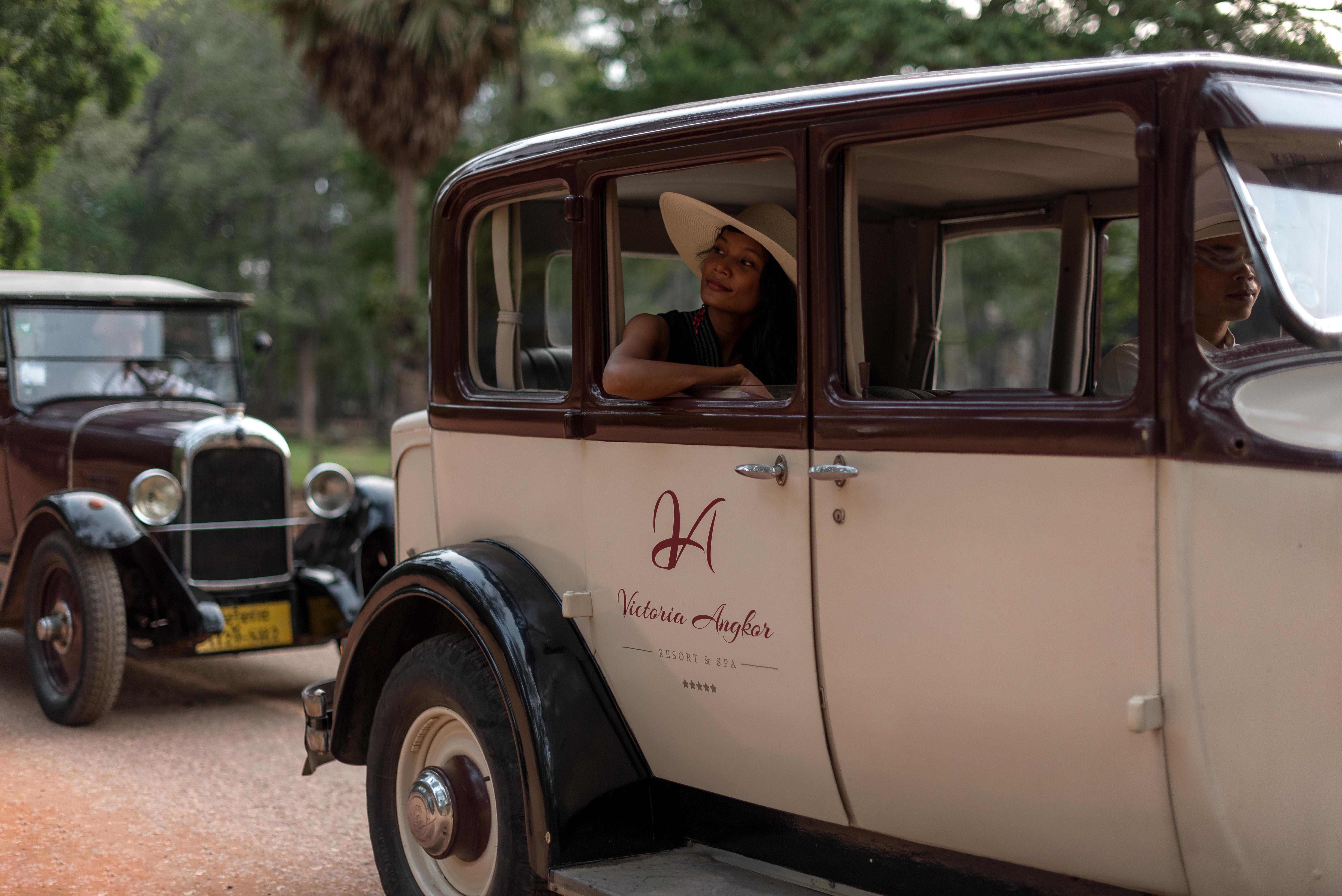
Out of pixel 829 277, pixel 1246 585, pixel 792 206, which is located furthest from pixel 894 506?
pixel 792 206

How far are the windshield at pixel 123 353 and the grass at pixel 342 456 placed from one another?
9.30 m

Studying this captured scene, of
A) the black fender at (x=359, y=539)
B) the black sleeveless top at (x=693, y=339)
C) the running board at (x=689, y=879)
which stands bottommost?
the running board at (x=689, y=879)

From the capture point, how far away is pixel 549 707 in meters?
3.01

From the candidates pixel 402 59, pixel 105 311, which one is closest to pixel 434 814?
pixel 105 311

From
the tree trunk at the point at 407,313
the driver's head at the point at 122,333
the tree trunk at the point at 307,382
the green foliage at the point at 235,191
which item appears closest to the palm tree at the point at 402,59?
the tree trunk at the point at 407,313

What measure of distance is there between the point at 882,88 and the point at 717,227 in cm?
74

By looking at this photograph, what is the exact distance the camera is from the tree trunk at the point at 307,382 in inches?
1484

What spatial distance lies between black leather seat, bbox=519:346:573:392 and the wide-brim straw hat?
483mm

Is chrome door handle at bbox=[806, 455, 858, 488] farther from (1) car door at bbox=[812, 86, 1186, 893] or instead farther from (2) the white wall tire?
(2) the white wall tire

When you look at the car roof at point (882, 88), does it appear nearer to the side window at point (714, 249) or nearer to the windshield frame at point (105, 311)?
the side window at point (714, 249)

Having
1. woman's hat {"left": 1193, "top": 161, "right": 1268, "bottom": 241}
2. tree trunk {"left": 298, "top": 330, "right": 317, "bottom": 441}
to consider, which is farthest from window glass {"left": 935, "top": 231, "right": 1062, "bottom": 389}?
tree trunk {"left": 298, "top": 330, "right": 317, "bottom": 441}

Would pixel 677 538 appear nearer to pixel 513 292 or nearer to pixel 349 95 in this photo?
pixel 513 292

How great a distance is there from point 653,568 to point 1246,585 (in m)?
1.36

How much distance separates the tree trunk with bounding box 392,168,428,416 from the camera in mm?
18109
